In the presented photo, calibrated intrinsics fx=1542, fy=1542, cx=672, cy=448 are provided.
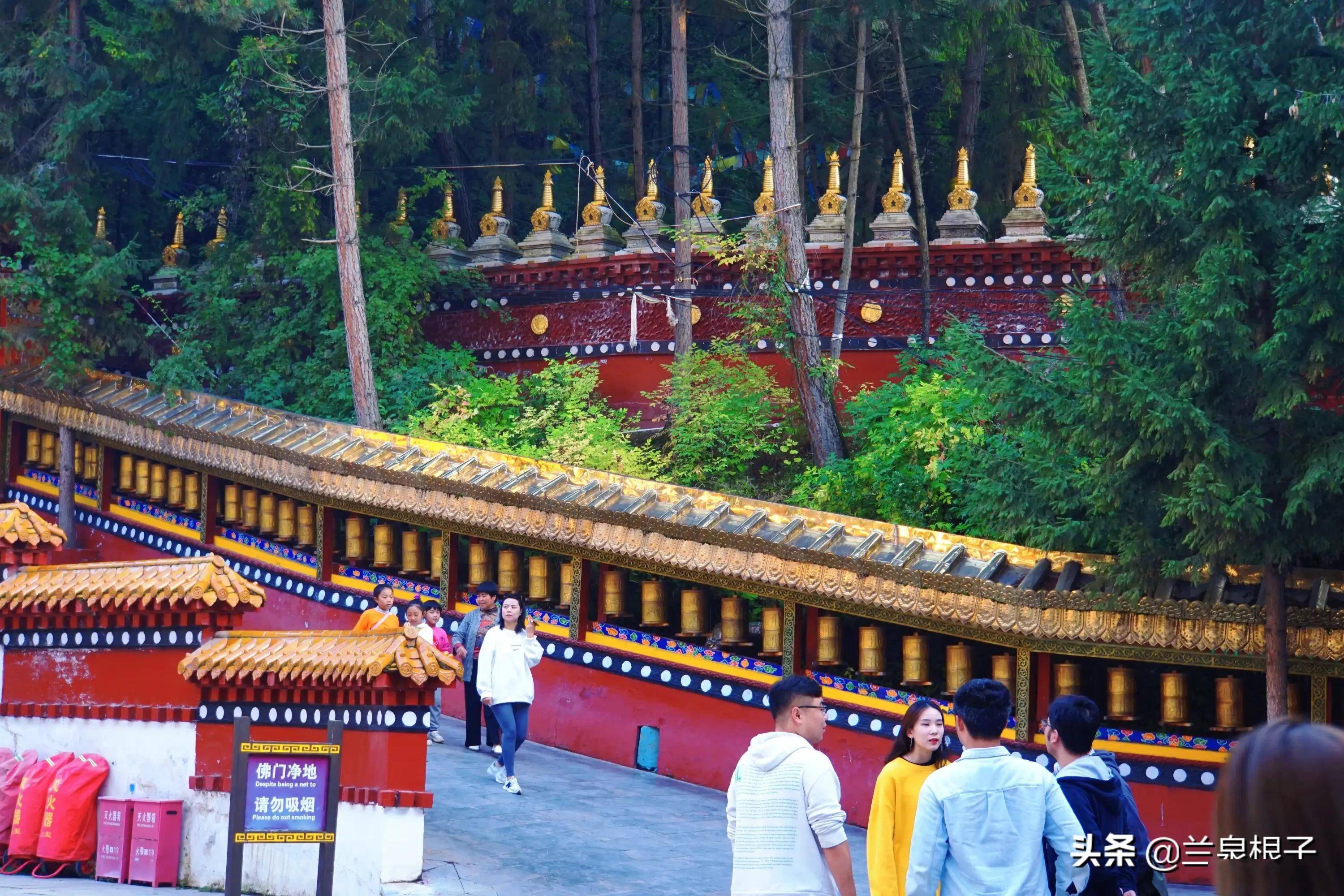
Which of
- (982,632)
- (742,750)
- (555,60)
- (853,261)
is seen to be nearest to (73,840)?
(742,750)

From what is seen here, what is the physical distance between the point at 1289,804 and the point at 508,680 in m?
9.28

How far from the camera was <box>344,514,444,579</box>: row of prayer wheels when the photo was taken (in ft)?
48.5

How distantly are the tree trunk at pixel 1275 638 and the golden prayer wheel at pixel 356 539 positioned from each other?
8.62 metres

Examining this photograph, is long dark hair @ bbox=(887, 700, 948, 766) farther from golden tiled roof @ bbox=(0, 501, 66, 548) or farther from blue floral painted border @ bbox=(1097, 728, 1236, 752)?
golden tiled roof @ bbox=(0, 501, 66, 548)

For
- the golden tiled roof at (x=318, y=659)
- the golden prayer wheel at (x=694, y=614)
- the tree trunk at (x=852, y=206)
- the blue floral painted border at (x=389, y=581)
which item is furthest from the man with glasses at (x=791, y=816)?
the tree trunk at (x=852, y=206)

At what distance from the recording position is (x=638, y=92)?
21.8 metres

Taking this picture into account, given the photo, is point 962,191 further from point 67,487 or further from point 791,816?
point 791,816

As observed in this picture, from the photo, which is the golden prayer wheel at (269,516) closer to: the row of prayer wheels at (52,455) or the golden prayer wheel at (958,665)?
the row of prayer wheels at (52,455)

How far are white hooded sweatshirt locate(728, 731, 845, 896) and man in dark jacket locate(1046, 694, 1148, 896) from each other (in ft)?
2.86

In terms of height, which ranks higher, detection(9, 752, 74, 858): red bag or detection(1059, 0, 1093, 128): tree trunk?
detection(1059, 0, 1093, 128): tree trunk

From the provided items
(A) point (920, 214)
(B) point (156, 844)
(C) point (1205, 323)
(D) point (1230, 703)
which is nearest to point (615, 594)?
(B) point (156, 844)

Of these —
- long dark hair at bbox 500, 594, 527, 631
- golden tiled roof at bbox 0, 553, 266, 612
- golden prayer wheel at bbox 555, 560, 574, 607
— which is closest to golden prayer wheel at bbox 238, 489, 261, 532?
golden prayer wheel at bbox 555, 560, 574, 607

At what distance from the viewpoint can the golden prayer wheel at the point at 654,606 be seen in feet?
42.8

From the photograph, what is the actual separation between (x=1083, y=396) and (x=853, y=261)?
7.67 meters
